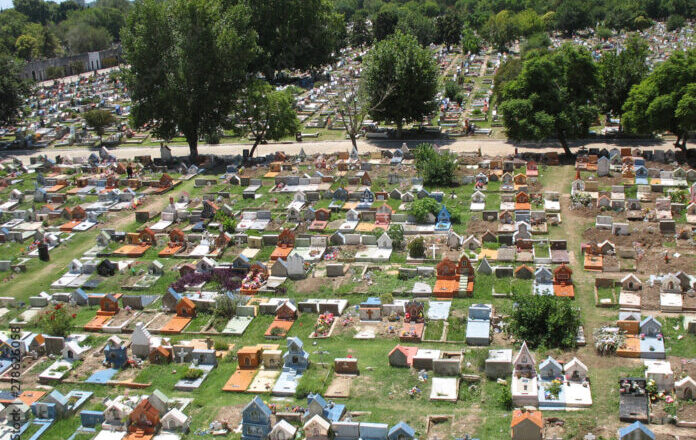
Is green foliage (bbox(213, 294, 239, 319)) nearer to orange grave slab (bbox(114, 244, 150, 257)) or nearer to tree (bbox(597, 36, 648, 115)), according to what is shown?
orange grave slab (bbox(114, 244, 150, 257))

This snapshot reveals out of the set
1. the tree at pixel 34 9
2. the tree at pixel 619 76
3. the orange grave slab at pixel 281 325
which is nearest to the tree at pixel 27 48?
the tree at pixel 34 9

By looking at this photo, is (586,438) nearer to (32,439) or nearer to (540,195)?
(32,439)

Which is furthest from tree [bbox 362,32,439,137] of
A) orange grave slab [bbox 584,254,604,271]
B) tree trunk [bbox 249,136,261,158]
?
orange grave slab [bbox 584,254,604,271]

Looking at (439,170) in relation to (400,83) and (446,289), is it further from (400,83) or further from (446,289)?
(446,289)

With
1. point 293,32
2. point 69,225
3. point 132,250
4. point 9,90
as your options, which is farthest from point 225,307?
point 293,32

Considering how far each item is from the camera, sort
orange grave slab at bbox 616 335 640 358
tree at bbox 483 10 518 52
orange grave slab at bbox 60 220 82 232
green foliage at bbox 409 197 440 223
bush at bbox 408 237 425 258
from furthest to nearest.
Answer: tree at bbox 483 10 518 52
orange grave slab at bbox 60 220 82 232
green foliage at bbox 409 197 440 223
bush at bbox 408 237 425 258
orange grave slab at bbox 616 335 640 358

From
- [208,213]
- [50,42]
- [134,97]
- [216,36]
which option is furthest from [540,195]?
[50,42]

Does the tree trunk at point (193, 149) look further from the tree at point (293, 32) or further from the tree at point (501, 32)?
the tree at point (501, 32)
